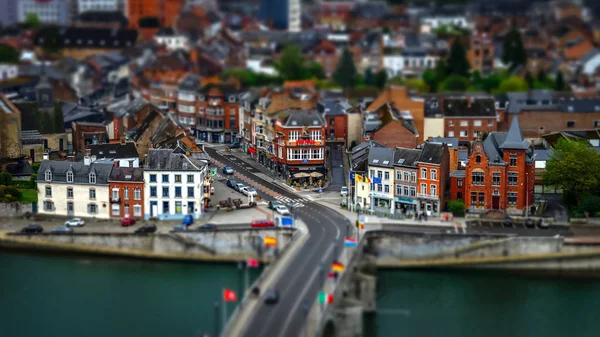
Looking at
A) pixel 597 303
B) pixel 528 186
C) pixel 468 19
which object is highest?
pixel 468 19

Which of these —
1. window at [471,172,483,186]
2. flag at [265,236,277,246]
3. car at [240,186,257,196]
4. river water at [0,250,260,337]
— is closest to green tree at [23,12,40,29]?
car at [240,186,257,196]

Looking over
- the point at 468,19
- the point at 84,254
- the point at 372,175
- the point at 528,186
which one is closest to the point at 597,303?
the point at 528,186

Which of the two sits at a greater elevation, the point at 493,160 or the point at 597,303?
the point at 493,160

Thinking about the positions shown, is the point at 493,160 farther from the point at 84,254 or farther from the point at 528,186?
the point at 84,254

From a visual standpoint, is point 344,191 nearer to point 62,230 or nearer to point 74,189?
point 74,189

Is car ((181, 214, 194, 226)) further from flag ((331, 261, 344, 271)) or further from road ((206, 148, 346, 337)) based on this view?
flag ((331, 261, 344, 271))

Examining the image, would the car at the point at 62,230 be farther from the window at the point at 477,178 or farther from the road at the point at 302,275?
the window at the point at 477,178

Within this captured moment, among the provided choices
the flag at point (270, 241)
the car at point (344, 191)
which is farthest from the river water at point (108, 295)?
the car at point (344, 191)
